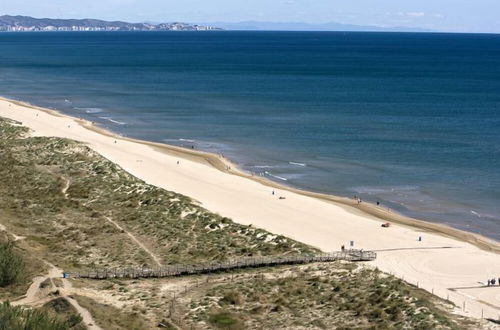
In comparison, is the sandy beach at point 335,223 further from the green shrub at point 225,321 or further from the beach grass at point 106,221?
the green shrub at point 225,321

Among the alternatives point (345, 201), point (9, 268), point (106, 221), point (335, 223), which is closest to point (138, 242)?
point (106, 221)

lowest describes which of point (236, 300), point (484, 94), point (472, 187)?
point (236, 300)

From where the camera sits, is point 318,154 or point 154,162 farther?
point 318,154

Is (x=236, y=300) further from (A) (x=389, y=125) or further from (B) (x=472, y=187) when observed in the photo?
(A) (x=389, y=125)

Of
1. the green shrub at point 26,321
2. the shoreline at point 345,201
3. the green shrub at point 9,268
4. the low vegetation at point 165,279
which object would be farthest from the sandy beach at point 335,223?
the green shrub at point 26,321

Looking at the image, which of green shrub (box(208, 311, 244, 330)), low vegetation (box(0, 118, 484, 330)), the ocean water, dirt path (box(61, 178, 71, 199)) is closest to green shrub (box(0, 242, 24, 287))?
low vegetation (box(0, 118, 484, 330))

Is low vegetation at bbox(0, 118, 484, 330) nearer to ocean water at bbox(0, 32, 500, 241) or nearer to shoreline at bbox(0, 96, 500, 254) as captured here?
shoreline at bbox(0, 96, 500, 254)

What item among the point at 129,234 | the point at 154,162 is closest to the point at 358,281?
the point at 129,234
